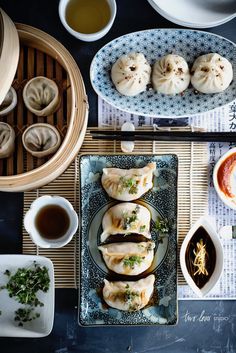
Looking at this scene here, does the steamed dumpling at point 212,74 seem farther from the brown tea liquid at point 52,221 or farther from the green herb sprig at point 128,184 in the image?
the brown tea liquid at point 52,221

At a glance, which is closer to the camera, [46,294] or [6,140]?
[6,140]

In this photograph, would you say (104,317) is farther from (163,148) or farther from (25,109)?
(25,109)

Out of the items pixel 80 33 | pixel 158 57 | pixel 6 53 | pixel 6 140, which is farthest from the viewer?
pixel 158 57

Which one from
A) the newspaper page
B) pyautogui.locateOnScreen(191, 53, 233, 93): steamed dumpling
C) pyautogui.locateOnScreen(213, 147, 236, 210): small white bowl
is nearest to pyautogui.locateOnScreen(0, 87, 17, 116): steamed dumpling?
the newspaper page

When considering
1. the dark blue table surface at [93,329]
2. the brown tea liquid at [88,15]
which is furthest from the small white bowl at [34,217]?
the brown tea liquid at [88,15]

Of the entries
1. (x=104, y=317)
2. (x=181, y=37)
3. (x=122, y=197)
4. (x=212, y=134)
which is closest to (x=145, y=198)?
(x=122, y=197)

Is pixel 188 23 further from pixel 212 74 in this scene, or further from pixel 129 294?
pixel 129 294

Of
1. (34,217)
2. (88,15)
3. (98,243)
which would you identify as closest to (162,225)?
(98,243)
